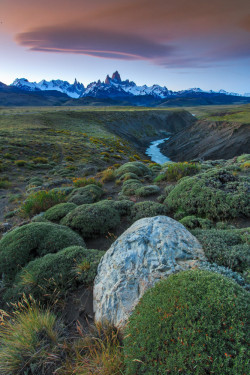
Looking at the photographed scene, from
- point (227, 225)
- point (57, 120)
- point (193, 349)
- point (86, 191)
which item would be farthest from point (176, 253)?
point (57, 120)

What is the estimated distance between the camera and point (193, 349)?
218cm

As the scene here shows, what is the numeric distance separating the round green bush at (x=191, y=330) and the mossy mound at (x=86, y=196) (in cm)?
706

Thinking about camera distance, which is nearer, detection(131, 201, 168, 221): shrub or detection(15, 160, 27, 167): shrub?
detection(131, 201, 168, 221): shrub

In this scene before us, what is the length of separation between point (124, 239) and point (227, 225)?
141 inches

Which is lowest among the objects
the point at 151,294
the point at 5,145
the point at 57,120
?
the point at 151,294

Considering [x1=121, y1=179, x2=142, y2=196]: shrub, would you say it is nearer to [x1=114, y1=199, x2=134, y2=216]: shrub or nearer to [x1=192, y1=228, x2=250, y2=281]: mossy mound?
[x1=114, y1=199, x2=134, y2=216]: shrub

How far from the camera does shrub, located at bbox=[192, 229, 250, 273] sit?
4.05 meters

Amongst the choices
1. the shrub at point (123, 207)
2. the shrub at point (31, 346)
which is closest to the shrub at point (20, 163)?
the shrub at point (123, 207)

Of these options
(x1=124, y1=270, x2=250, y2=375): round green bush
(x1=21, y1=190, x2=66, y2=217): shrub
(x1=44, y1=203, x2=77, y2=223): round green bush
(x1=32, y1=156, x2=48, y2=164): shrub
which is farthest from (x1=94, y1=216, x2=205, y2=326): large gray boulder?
(x1=32, y1=156, x2=48, y2=164): shrub

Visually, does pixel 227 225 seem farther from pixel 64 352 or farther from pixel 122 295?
pixel 64 352

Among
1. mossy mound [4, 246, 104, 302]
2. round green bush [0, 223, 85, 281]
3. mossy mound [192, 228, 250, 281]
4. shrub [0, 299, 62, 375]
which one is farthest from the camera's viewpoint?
round green bush [0, 223, 85, 281]

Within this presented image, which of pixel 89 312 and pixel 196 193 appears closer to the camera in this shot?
pixel 89 312

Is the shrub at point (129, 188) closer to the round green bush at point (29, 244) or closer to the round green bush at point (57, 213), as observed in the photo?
the round green bush at point (57, 213)

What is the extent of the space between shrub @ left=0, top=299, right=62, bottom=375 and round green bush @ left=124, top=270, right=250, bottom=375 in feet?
3.94
